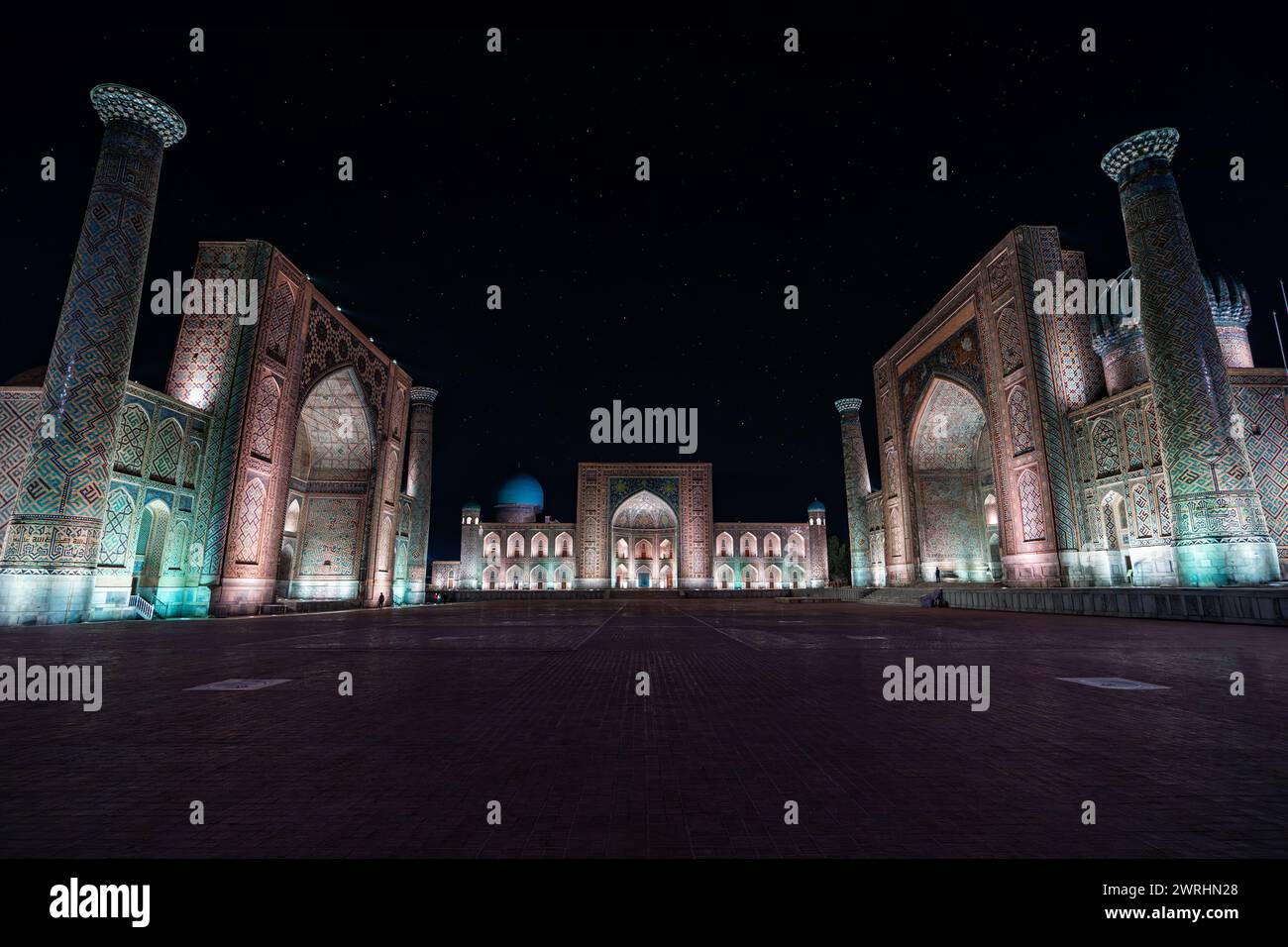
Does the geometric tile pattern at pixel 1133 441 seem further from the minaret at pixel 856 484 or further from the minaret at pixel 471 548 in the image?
the minaret at pixel 471 548

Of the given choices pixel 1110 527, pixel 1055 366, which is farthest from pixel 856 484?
pixel 1110 527

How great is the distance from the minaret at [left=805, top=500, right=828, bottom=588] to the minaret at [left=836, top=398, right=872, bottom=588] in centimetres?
1384

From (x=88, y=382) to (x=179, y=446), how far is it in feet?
9.51

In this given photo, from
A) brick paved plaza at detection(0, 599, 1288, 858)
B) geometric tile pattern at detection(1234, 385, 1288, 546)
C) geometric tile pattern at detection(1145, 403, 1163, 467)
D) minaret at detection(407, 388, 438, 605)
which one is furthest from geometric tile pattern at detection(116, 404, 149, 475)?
geometric tile pattern at detection(1234, 385, 1288, 546)

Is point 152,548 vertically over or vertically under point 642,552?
under

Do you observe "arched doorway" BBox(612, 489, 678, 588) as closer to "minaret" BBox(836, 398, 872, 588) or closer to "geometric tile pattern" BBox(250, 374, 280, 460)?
"minaret" BBox(836, 398, 872, 588)

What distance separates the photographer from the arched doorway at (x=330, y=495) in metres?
20.9

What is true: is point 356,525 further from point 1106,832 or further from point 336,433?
point 1106,832

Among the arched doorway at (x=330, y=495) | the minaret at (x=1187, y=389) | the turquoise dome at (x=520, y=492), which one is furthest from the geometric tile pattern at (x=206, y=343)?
the turquoise dome at (x=520, y=492)

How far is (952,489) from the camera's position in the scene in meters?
24.8

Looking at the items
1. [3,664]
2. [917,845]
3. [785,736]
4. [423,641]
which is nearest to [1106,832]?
[917,845]

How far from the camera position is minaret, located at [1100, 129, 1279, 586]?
1183 centimetres

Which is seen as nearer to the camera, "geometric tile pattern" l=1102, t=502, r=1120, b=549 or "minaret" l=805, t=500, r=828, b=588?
"geometric tile pattern" l=1102, t=502, r=1120, b=549

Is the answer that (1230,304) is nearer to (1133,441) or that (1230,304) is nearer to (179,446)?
(1133,441)
